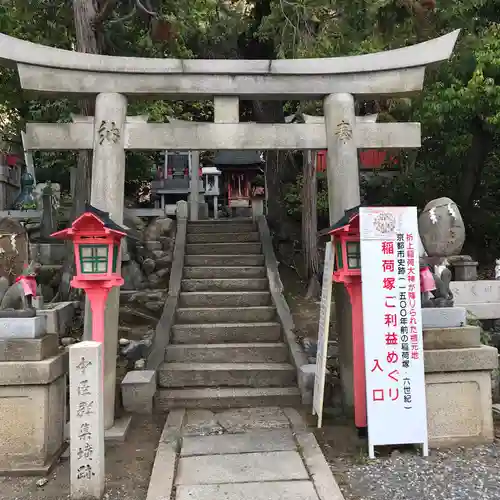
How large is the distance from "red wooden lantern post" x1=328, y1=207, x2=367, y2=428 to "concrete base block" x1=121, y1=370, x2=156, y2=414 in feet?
8.65

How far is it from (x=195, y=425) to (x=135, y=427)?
75 centimetres

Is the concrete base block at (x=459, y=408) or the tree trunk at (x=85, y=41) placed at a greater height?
the tree trunk at (x=85, y=41)

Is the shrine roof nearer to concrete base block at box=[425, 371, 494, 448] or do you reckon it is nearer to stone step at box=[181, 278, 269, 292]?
stone step at box=[181, 278, 269, 292]

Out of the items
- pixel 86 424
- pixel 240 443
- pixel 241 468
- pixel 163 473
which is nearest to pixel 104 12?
pixel 86 424

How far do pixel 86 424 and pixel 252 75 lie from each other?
4380mm

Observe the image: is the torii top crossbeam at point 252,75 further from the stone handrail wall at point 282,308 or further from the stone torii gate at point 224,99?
the stone handrail wall at point 282,308

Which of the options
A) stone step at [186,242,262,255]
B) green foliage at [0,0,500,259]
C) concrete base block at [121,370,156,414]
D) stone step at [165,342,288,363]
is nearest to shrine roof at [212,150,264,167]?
green foliage at [0,0,500,259]

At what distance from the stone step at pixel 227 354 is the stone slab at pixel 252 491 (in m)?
3.16

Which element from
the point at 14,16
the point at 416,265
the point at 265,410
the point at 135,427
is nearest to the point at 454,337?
the point at 416,265

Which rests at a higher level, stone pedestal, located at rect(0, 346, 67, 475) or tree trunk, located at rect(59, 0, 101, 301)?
tree trunk, located at rect(59, 0, 101, 301)

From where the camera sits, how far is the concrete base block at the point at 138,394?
6168mm

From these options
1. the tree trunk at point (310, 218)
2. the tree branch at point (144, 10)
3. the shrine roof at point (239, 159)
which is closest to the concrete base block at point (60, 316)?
the tree trunk at point (310, 218)

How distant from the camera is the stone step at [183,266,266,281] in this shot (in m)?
9.66

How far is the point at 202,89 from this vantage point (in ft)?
19.7
